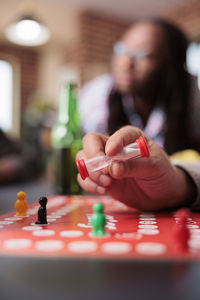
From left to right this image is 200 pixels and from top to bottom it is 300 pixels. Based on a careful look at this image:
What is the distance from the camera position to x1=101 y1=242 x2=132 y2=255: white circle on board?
255mm

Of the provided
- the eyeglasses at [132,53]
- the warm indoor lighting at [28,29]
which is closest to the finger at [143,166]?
the eyeglasses at [132,53]

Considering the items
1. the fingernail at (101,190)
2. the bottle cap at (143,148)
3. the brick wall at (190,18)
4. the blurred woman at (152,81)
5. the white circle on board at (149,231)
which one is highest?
the brick wall at (190,18)

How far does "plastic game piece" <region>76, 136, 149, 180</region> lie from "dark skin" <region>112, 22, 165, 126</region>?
0.87m

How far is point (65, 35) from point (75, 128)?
4155 millimetres

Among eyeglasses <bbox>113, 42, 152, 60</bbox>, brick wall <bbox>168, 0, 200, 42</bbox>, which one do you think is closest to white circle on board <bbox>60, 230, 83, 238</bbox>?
eyeglasses <bbox>113, 42, 152, 60</bbox>

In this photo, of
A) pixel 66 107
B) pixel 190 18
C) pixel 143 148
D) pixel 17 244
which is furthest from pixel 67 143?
pixel 190 18

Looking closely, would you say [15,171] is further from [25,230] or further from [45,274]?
[45,274]

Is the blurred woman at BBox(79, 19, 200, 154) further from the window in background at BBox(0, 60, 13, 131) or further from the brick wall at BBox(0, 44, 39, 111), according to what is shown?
the brick wall at BBox(0, 44, 39, 111)

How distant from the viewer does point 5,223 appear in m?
0.39

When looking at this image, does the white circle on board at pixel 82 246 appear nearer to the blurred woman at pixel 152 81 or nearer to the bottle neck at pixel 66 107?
the bottle neck at pixel 66 107

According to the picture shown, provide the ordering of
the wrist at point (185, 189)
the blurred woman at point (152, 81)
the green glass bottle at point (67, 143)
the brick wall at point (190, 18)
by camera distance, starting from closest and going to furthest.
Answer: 1. the wrist at point (185, 189)
2. the green glass bottle at point (67, 143)
3. the blurred woman at point (152, 81)
4. the brick wall at point (190, 18)

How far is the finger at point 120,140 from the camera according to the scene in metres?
0.41

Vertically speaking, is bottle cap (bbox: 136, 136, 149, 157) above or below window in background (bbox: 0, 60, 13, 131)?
below

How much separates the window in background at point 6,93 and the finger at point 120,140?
4.88 metres
